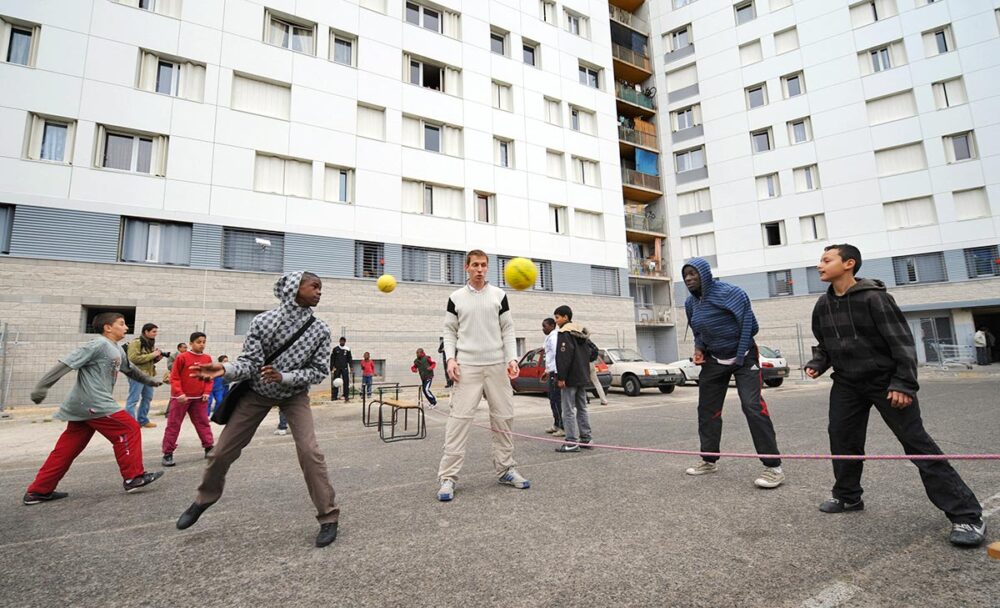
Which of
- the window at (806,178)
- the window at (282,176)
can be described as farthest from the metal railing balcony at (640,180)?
the window at (282,176)

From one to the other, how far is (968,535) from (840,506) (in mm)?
706

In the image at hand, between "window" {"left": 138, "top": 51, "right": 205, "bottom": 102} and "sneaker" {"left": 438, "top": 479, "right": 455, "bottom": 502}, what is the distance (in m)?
17.7

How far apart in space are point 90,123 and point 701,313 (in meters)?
18.5

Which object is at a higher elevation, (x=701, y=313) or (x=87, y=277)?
(x=87, y=277)

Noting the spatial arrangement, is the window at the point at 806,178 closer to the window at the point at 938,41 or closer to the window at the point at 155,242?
the window at the point at 938,41

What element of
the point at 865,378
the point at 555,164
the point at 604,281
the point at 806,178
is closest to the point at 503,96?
the point at 555,164

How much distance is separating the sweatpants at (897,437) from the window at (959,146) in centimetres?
2881

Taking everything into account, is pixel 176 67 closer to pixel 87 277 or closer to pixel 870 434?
pixel 87 277

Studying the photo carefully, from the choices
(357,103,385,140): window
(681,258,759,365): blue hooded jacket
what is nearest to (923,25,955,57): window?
(357,103,385,140): window

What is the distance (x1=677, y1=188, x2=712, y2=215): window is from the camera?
29.2 metres

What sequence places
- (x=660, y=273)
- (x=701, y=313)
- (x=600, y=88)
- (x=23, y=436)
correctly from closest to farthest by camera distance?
(x=701, y=313) → (x=23, y=436) → (x=600, y=88) → (x=660, y=273)

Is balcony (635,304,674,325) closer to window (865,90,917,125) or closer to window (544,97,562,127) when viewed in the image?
window (544,97,562,127)

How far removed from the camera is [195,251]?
15.0 meters

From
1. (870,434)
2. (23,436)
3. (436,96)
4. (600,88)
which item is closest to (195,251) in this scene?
(23,436)
